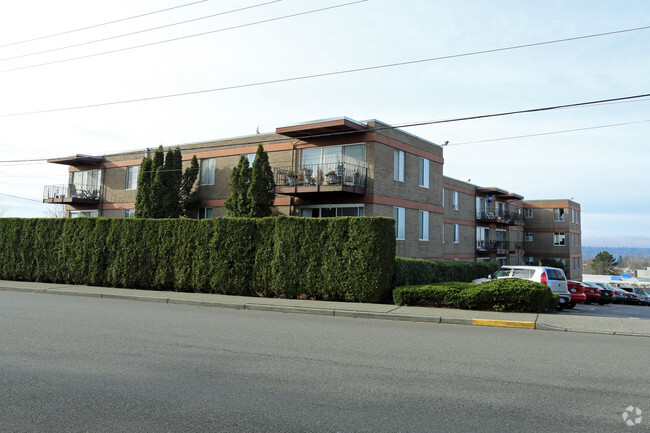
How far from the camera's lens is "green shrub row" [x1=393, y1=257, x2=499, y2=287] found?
16109mm

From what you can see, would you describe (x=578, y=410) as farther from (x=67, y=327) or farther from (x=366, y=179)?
(x=366, y=179)

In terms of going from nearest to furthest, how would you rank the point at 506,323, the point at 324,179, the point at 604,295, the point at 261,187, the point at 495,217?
1. the point at 506,323
2. the point at 324,179
3. the point at 261,187
4. the point at 604,295
5. the point at 495,217

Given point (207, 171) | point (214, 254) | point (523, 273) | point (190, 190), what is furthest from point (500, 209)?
point (214, 254)

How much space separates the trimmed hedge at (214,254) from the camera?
15297mm

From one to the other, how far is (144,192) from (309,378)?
25130 mm

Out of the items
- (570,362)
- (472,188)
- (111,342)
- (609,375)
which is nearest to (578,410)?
(609,375)

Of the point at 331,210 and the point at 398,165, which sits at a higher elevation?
the point at 398,165

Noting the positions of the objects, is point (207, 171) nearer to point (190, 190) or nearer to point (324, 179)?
point (190, 190)

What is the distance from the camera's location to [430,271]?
17922 mm

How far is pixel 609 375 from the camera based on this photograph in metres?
6.53

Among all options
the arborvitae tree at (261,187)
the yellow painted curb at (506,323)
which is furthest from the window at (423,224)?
the yellow painted curb at (506,323)

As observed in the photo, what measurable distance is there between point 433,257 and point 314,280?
1430cm

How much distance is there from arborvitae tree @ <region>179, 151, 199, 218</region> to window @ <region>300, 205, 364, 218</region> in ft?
24.9

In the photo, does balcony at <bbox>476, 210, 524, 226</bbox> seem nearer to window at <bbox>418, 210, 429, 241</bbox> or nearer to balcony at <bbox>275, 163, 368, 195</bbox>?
window at <bbox>418, 210, 429, 241</bbox>
